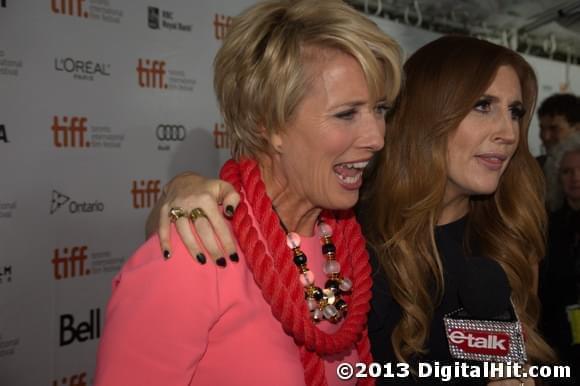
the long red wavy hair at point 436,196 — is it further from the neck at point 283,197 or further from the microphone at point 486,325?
the neck at point 283,197

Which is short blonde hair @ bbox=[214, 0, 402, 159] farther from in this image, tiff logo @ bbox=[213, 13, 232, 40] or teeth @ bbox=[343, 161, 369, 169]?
tiff logo @ bbox=[213, 13, 232, 40]

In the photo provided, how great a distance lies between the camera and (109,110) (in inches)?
107

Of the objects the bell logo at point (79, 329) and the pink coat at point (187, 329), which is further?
the bell logo at point (79, 329)

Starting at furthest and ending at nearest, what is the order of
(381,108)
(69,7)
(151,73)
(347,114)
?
(151,73) → (69,7) → (381,108) → (347,114)

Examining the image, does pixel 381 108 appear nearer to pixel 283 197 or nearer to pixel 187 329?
pixel 283 197

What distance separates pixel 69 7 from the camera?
2.56m

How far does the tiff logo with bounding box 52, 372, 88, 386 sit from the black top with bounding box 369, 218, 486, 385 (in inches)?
67.6

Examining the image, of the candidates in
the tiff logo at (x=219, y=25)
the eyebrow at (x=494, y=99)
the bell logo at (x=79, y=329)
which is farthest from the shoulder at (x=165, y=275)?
the tiff logo at (x=219, y=25)

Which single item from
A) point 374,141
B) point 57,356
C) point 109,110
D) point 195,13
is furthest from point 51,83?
point 374,141

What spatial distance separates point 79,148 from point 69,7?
0.66 m

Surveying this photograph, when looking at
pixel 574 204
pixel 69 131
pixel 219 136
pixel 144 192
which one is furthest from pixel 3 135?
pixel 574 204

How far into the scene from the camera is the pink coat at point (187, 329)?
1.01 m

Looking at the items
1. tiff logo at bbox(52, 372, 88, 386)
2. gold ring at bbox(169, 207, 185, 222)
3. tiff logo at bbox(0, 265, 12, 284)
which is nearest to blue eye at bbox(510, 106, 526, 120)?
gold ring at bbox(169, 207, 185, 222)

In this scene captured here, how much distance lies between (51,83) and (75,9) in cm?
38
